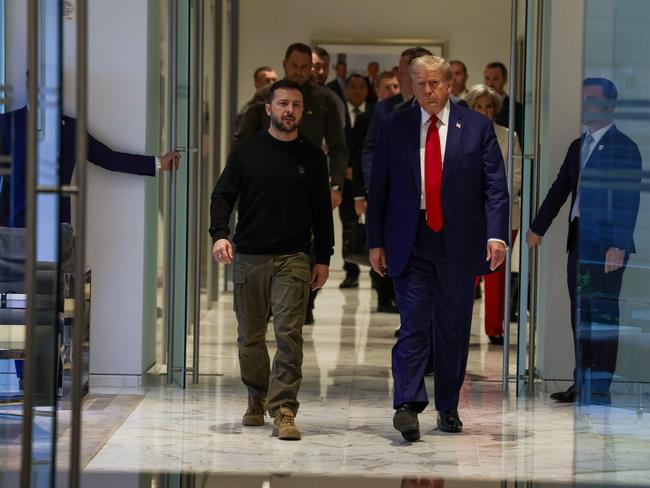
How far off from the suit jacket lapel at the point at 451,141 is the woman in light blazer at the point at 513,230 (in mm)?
2508

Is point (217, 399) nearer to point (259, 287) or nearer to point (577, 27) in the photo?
point (259, 287)

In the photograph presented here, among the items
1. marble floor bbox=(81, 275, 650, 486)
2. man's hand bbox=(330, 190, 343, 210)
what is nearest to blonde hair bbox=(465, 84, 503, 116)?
man's hand bbox=(330, 190, 343, 210)

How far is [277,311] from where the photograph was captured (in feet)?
21.5

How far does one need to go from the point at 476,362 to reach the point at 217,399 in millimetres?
2163

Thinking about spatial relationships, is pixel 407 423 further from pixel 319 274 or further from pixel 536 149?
pixel 536 149

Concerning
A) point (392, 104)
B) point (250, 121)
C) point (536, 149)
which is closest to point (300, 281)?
point (536, 149)

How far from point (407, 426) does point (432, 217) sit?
962mm

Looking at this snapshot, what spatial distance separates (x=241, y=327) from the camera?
6.77 metres

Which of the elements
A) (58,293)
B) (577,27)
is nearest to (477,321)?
(577,27)

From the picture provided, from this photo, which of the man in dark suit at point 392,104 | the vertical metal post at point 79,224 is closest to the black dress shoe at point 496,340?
the man in dark suit at point 392,104

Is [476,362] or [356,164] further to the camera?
[356,164]

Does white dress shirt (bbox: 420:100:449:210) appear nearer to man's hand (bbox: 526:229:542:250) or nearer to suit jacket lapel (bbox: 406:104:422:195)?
suit jacket lapel (bbox: 406:104:422:195)

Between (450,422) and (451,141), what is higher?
(451,141)

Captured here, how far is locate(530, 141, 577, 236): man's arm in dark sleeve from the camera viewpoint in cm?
758
